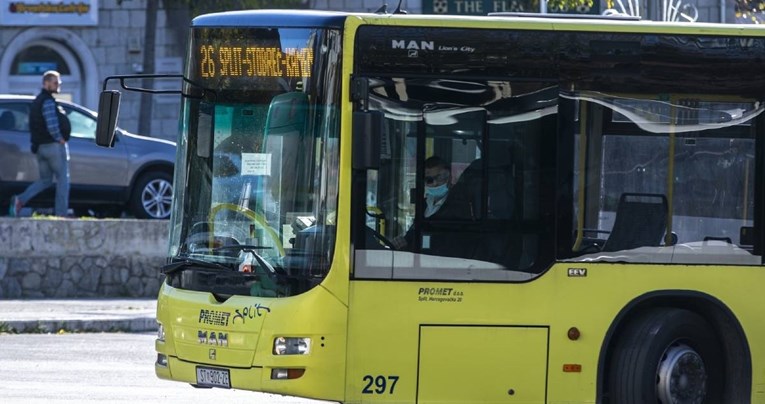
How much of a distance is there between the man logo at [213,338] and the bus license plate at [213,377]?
0.52 feet

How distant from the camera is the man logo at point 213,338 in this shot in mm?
8617

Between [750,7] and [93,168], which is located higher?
[750,7]

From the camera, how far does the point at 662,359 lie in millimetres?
8992

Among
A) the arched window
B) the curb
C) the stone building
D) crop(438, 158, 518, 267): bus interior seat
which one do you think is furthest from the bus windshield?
the arched window

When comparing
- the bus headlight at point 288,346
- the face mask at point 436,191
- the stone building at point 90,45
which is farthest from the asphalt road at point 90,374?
the stone building at point 90,45

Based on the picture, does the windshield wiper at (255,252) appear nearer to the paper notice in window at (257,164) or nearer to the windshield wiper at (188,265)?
the windshield wiper at (188,265)

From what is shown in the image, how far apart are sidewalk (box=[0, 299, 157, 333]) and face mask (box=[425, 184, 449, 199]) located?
291 inches

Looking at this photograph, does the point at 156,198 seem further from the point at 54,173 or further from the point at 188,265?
the point at 188,265

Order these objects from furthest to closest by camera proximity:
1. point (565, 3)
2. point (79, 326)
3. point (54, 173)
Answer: point (565, 3)
point (54, 173)
point (79, 326)

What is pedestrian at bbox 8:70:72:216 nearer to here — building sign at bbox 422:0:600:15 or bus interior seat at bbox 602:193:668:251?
bus interior seat at bbox 602:193:668:251

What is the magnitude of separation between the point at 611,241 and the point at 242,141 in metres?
2.32

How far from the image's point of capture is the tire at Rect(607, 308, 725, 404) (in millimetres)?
8898

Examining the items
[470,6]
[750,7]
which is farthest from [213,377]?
[470,6]

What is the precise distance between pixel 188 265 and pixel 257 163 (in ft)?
2.55
